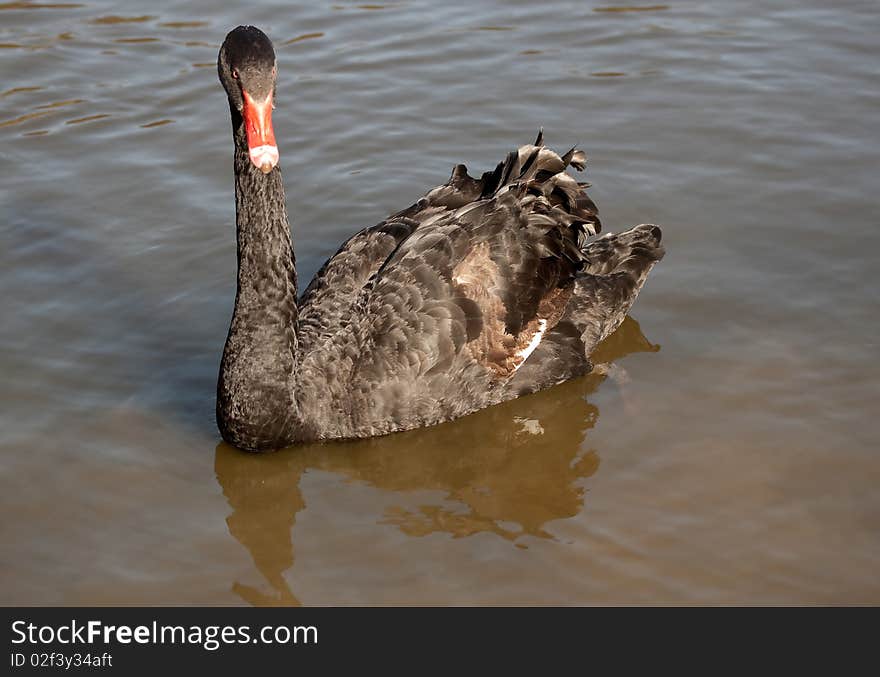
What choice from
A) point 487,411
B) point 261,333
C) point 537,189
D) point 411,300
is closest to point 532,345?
point 487,411

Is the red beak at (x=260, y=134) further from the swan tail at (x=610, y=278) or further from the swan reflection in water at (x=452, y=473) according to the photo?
the swan tail at (x=610, y=278)

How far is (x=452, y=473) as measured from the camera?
6.79m

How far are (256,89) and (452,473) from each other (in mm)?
2262

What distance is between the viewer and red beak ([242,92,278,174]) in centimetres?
595

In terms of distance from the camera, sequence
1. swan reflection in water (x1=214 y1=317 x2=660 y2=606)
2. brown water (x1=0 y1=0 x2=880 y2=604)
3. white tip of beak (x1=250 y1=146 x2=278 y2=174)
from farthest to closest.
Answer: swan reflection in water (x1=214 y1=317 x2=660 y2=606), brown water (x1=0 y1=0 x2=880 y2=604), white tip of beak (x1=250 y1=146 x2=278 y2=174)

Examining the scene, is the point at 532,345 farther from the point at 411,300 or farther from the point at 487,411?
the point at 411,300

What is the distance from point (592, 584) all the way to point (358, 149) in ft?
17.3

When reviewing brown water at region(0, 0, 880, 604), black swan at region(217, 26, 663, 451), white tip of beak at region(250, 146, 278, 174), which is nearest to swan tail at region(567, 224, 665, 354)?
black swan at region(217, 26, 663, 451)

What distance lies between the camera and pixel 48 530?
631 centimetres

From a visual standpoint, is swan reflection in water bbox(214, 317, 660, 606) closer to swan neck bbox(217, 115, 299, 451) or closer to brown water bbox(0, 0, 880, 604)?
brown water bbox(0, 0, 880, 604)

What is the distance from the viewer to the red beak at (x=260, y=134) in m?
5.95
